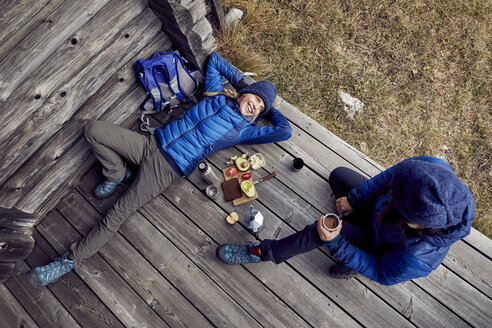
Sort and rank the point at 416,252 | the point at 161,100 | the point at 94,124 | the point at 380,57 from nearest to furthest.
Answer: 1. the point at 416,252
2. the point at 94,124
3. the point at 161,100
4. the point at 380,57

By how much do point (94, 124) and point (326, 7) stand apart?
3.64 metres

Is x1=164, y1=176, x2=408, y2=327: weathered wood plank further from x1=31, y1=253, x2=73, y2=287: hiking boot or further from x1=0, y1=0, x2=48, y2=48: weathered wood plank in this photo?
x1=0, y1=0, x2=48, y2=48: weathered wood plank

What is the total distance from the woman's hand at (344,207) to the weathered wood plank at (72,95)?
263cm

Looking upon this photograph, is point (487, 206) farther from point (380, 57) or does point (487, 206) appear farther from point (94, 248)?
point (94, 248)

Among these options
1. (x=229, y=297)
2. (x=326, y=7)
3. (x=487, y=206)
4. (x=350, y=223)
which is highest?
(x=326, y=7)

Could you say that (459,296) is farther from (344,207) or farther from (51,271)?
(51,271)

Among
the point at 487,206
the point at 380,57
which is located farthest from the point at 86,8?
the point at 487,206

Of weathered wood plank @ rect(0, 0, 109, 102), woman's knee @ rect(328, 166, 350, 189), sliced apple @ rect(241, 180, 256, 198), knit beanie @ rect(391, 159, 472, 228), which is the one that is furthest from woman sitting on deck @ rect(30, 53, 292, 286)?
knit beanie @ rect(391, 159, 472, 228)

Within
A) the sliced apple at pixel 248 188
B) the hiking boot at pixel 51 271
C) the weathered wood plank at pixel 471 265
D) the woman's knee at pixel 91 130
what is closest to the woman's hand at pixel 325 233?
the sliced apple at pixel 248 188

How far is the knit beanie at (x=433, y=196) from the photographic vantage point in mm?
1776

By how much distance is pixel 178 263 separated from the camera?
3062mm

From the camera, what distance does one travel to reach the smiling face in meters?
3.16

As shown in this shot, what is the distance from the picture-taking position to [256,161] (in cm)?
328

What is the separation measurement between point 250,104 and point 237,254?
154cm
